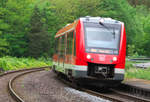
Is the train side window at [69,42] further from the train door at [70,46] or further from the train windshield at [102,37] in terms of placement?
the train windshield at [102,37]

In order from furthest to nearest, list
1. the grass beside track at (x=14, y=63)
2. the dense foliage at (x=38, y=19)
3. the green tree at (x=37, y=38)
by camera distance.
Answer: the green tree at (x=37, y=38)
the dense foliage at (x=38, y=19)
the grass beside track at (x=14, y=63)

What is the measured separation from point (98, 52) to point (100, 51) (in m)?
0.11

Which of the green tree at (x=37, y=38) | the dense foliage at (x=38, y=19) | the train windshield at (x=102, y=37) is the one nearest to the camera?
the train windshield at (x=102, y=37)

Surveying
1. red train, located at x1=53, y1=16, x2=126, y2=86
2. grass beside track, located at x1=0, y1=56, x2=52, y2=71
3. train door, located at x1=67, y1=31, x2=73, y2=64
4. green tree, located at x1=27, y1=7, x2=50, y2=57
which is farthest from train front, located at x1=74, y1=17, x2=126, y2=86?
green tree, located at x1=27, y1=7, x2=50, y2=57

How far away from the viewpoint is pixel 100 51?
41.8 feet

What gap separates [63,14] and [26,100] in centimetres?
3806

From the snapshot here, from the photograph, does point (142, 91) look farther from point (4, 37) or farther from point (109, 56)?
point (4, 37)

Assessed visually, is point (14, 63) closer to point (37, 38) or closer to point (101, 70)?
point (37, 38)

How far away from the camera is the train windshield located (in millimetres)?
12898

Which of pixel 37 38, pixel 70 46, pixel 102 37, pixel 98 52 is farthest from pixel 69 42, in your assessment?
pixel 37 38

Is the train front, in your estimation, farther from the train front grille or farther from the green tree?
the green tree

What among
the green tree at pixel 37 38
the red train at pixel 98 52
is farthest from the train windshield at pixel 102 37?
the green tree at pixel 37 38

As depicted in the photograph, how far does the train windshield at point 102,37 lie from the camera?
12898 mm

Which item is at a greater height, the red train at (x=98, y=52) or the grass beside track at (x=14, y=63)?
the red train at (x=98, y=52)
